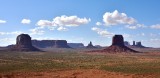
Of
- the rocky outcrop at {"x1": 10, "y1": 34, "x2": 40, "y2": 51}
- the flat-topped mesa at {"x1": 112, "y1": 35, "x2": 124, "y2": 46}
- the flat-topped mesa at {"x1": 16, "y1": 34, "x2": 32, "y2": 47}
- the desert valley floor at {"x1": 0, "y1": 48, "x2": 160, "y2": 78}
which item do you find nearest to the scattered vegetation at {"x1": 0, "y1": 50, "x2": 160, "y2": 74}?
the desert valley floor at {"x1": 0, "y1": 48, "x2": 160, "y2": 78}

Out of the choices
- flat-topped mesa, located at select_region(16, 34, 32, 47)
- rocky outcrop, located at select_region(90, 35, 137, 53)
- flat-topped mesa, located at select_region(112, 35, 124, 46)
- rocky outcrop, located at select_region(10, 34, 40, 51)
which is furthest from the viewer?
flat-topped mesa, located at select_region(16, 34, 32, 47)

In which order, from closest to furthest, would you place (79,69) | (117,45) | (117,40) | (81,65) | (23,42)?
(79,69)
(81,65)
(117,40)
(117,45)
(23,42)

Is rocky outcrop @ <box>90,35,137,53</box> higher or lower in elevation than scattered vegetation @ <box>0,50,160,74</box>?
higher

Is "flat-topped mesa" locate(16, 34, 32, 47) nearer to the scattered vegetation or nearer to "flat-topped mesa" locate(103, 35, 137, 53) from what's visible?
"flat-topped mesa" locate(103, 35, 137, 53)

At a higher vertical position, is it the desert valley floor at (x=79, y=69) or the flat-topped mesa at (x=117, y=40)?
the flat-topped mesa at (x=117, y=40)

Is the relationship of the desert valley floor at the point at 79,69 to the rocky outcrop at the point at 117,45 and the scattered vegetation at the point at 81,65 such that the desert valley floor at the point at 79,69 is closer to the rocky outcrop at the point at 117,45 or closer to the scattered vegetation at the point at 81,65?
the scattered vegetation at the point at 81,65

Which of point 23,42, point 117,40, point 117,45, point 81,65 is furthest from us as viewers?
point 23,42

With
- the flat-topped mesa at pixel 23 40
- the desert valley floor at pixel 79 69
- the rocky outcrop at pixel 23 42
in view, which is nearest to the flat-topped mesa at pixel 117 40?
the rocky outcrop at pixel 23 42

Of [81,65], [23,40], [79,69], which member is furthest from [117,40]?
[79,69]

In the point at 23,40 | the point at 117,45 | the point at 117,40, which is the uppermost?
the point at 23,40

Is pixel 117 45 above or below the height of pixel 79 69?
→ above

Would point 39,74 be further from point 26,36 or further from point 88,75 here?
point 26,36

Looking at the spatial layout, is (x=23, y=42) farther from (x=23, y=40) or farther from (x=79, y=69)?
(x=79, y=69)

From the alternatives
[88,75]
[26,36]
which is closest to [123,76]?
[88,75]
